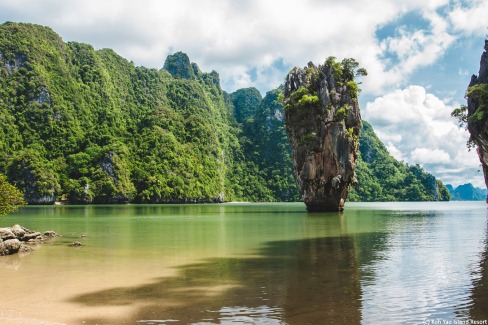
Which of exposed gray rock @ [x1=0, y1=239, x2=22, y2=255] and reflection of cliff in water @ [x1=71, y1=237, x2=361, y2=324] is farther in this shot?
exposed gray rock @ [x1=0, y1=239, x2=22, y2=255]

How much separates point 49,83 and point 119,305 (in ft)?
522

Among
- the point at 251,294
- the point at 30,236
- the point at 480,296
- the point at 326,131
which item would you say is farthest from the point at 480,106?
the point at 30,236

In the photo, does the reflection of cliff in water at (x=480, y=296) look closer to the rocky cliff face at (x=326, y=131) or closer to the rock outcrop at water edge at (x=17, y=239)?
the rock outcrop at water edge at (x=17, y=239)

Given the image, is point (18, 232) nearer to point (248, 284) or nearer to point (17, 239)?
point (17, 239)

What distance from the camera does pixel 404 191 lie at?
18088 centimetres

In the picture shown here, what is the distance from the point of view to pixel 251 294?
38.8 feet

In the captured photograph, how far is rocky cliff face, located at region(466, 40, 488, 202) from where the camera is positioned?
4384 centimetres

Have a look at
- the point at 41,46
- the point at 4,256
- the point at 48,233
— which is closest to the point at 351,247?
the point at 4,256

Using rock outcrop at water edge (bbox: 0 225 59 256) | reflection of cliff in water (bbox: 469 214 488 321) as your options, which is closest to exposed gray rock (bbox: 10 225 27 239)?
rock outcrop at water edge (bbox: 0 225 59 256)

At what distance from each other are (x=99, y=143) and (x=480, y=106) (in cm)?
12907

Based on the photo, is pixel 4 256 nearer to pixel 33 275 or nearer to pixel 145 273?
pixel 33 275

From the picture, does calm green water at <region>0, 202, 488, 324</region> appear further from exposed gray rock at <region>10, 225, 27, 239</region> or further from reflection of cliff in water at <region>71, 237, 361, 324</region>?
exposed gray rock at <region>10, 225, 27, 239</region>

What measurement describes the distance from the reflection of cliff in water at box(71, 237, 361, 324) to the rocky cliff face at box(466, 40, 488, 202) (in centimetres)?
3448

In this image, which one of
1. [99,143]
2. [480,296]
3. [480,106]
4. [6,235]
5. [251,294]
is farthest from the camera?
[99,143]
